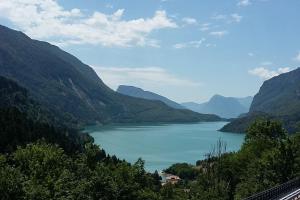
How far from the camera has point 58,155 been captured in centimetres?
7312

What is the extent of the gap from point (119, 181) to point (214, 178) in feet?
110

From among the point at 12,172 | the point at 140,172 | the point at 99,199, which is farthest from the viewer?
the point at 140,172

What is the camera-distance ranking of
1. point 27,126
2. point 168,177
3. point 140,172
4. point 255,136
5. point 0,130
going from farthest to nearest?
1. point 168,177
2. point 27,126
3. point 0,130
4. point 255,136
5. point 140,172

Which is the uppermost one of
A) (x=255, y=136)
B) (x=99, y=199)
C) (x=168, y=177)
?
(x=255, y=136)

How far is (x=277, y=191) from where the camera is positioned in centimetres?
4422

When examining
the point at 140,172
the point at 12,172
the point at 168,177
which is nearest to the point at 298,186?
the point at 140,172

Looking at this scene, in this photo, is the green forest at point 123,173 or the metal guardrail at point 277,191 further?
the green forest at point 123,173

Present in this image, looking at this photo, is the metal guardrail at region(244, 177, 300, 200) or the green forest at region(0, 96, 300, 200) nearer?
the metal guardrail at region(244, 177, 300, 200)

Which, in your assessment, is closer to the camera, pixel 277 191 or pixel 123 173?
pixel 277 191

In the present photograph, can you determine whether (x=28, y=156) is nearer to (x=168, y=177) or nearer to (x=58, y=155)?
(x=58, y=155)

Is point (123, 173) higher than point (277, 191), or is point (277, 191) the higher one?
point (277, 191)

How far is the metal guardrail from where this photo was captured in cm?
3690

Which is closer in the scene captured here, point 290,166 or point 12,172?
point 12,172

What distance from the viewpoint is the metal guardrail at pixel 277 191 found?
121ft
